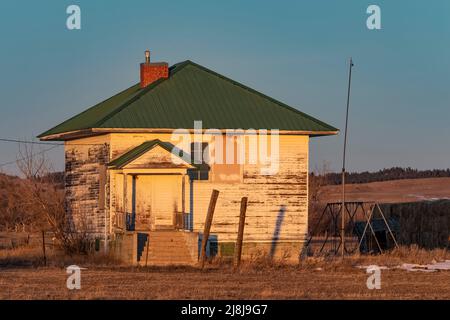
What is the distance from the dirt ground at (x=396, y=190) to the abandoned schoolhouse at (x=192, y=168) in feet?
185

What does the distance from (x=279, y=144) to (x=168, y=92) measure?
172 inches

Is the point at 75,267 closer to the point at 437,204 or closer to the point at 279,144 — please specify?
the point at 279,144

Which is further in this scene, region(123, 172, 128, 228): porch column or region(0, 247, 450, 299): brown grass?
region(123, 172, 128, 228): porch column

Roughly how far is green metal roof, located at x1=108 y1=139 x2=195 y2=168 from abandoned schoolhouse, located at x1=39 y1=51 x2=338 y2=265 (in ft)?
0.15

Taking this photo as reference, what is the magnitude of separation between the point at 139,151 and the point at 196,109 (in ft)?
11.1

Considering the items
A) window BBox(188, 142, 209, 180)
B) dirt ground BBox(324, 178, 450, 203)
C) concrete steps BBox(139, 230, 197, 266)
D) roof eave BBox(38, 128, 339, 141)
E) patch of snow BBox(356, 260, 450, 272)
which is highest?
roof eave BBox(38, 128, 339, 141)

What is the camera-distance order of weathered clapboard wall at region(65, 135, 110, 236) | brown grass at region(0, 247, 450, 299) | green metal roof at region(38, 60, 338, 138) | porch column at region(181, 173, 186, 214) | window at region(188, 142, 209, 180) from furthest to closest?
weathered clapboard wall at region(65, 135, 110, 236) → window at region(188, 142, 209, 180) → green metal roof at region(38, 60, 338, 138) → porch column at region(181, 173, 186, 214) → brown grass at region(0, 247, 450, 299)

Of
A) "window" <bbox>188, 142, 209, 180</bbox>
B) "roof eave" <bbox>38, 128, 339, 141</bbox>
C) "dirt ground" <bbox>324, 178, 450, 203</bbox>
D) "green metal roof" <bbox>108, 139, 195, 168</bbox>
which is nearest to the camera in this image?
"green metal roof" <bbox>108, 139, 195, 168</bbox>

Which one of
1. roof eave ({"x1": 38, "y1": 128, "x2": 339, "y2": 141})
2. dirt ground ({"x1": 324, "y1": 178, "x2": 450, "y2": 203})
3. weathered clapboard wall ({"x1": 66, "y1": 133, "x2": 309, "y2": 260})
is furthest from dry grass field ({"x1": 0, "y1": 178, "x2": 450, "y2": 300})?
dirt ground ({"x1": 324, "y1": 178, "x2": 450, "y2": 203})

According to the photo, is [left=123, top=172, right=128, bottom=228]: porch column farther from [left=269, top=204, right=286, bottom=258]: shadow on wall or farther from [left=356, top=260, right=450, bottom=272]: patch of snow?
[left=356, top=260, right=450, bottom=272]: patch of snow

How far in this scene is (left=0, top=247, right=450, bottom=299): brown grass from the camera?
25.6 m

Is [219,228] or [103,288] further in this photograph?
[219,228]

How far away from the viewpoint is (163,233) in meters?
37.5
